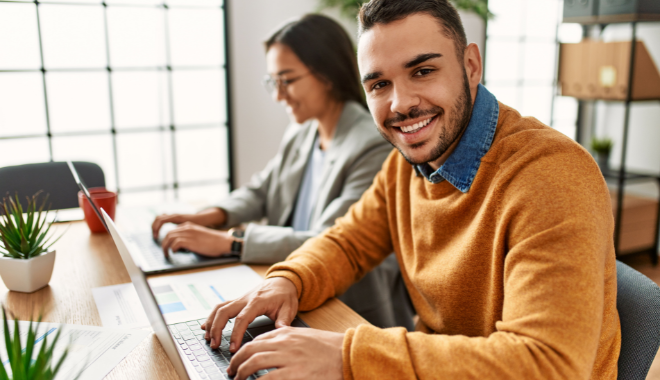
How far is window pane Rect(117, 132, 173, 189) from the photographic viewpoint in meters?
3.23

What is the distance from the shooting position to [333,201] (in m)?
1.58

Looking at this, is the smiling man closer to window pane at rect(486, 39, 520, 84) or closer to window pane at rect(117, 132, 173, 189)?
window pane at rect(117, 132, 173, 189)

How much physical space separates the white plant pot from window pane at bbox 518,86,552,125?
391cm

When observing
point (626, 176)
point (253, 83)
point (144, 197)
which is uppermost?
point (253, 83)

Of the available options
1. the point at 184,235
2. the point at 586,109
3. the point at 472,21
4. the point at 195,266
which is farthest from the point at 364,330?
the point at 586,109

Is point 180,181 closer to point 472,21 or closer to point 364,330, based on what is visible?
point 472,21

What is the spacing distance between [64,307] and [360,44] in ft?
2.72

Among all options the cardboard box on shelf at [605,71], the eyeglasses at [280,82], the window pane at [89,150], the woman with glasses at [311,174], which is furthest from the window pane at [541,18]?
the window pane at [89,150]

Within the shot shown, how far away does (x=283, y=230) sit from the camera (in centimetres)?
144

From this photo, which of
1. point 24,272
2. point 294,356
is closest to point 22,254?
point 24,272

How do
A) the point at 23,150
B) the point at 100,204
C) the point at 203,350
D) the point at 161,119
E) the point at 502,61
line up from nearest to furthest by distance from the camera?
1. the point at 203,350
2. the point at 100,204
3. the point at 23,150
4. the point at 161,119
5. the point at 502,61

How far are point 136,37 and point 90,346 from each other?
260 centimetres

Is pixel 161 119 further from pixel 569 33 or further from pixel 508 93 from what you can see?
pixel 569 33

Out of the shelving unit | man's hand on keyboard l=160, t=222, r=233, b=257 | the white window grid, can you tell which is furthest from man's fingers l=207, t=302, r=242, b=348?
the shelving unit
